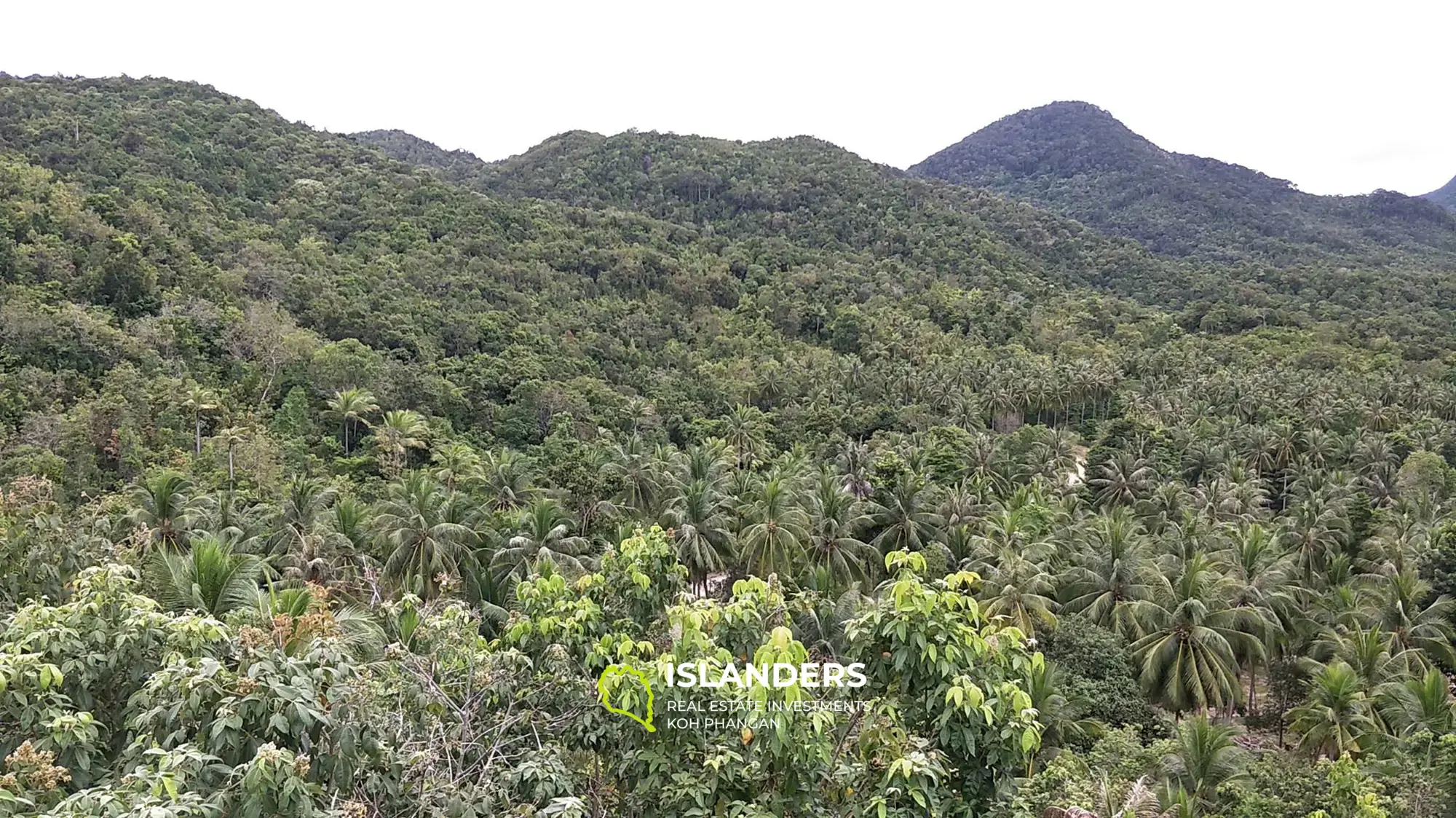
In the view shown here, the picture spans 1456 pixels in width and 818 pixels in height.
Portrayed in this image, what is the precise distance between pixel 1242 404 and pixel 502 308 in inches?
2463

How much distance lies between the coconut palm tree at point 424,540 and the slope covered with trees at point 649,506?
6.1 inches

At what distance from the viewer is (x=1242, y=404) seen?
195 ft

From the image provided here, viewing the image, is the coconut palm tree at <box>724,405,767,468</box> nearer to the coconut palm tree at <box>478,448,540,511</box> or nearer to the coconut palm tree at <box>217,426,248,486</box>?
the coconut palm tree at <box>478,448,540,511</box>

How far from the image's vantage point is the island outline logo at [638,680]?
6.28 metres

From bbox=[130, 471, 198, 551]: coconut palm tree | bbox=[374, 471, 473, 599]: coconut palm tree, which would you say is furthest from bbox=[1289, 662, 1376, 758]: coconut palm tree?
bbox=[130, 471, 198, 551]: coconut palm tree

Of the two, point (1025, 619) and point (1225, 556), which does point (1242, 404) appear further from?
point (1025, 619)

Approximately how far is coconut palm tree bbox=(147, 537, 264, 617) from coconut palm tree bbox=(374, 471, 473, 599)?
25.5 ft

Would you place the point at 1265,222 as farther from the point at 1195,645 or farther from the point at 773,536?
the point at 773,536

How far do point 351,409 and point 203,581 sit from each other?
30.6 meters

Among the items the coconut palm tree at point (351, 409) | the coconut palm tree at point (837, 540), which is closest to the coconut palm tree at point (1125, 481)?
the coconut palm tree at point (837, 540)

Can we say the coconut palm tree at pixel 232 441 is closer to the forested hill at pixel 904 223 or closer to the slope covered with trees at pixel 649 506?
the slope covered with trees at pixel 649 506

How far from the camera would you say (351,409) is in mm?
45750

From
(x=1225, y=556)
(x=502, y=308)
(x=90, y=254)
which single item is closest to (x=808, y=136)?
(x=502, y=308)

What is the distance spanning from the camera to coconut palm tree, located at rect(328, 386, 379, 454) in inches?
1801
